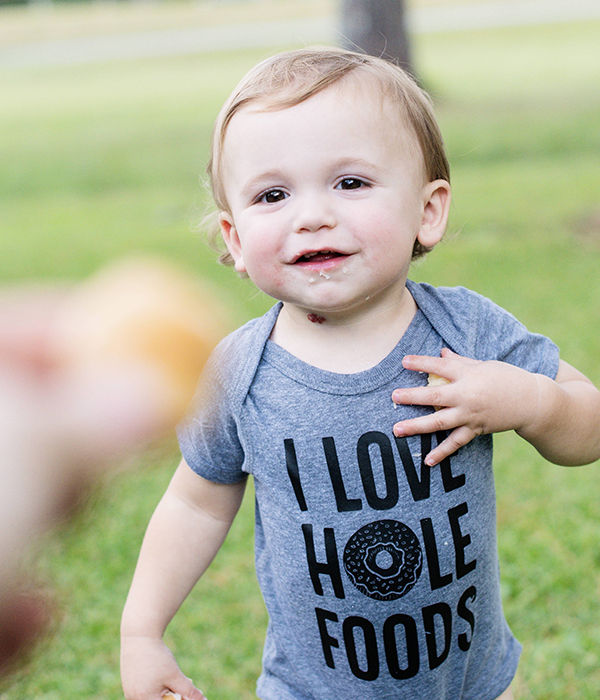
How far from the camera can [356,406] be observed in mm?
1449

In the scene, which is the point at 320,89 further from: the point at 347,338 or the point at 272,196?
the point at 347,338

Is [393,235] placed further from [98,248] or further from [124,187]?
[124,187]

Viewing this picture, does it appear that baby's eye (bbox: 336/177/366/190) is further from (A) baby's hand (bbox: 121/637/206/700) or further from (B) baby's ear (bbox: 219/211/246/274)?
(A) baby's hand (bbox: 121/637/206/700)

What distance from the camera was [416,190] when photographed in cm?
144

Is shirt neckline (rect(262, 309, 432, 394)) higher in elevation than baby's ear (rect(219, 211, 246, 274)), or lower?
lower

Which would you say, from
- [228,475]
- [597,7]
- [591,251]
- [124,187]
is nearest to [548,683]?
[228,475]

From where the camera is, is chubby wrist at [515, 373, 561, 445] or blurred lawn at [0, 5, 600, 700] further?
blurred lawn at [0, 5, 600, 700]

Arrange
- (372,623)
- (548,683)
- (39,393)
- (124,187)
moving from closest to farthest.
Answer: (39,393) → (372,623) → (548,683) → (124,187)

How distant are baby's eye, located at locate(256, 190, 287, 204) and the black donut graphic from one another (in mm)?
576

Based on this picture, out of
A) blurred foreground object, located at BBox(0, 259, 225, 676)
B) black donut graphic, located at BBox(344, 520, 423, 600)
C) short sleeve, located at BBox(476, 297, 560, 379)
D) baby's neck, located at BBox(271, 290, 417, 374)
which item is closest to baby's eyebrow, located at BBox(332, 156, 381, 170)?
baby's neck, located at BBox(271, 290, 417, 374)

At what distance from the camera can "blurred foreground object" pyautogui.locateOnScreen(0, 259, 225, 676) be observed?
43 centimetres

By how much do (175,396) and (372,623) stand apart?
3.69ft

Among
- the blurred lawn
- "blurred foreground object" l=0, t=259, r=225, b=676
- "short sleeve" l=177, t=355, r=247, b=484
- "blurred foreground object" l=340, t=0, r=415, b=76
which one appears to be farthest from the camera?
"blurred foreground object" l=340, t=0, r=415, b=76

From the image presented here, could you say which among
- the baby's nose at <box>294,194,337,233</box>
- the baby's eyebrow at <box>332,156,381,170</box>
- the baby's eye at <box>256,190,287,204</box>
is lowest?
the baby's nose at <box>294,194,337,233</box>
